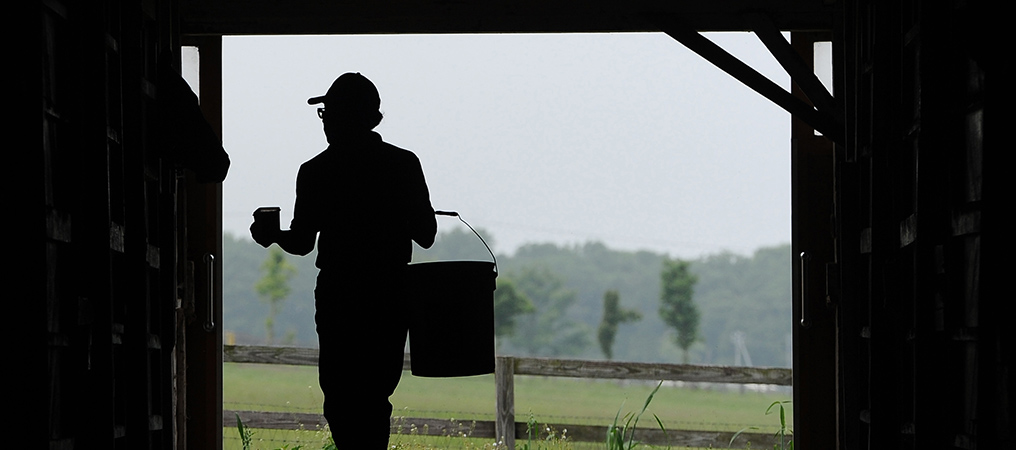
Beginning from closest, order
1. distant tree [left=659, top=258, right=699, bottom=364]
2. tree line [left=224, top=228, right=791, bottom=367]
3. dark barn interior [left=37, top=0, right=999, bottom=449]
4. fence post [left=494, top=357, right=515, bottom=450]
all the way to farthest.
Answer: dark barn interior [left=37, top=0, right=999, bottom=449]
fence post [left=494, top=357, right=515, bottom=450]
distant tree [left=659, top=258, right=699, bottom=364]
tree line [left=224, top=228, right=791, bottom=367]

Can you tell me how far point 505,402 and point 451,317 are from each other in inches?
148

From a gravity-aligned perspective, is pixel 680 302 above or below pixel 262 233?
below

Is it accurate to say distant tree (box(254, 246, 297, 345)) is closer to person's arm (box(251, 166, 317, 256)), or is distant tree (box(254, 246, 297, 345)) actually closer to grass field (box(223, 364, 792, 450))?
grass field (box(223, 364, 792, 450))

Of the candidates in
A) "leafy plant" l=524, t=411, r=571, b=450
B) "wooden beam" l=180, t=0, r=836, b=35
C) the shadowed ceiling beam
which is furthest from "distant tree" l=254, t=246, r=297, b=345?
the shadowed ceiling beam

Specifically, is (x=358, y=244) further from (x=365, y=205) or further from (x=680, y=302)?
(x=680, y=302)

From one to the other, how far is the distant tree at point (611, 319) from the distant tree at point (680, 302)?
85.1 inches

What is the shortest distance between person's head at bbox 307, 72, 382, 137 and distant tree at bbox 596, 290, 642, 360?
59632 mm

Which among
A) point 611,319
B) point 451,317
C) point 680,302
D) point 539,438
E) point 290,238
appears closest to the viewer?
point 290,238

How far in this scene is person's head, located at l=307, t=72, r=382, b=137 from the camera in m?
3.95

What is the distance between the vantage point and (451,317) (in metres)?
4.16

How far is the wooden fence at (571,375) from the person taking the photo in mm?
7734

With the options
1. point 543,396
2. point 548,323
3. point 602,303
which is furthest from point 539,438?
point 602,303

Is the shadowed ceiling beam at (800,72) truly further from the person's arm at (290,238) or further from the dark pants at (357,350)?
the person's arm at (290,238)

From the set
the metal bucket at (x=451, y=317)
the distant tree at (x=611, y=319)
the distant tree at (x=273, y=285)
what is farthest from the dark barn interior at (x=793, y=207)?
the distant tree at (x=273, y=285)
